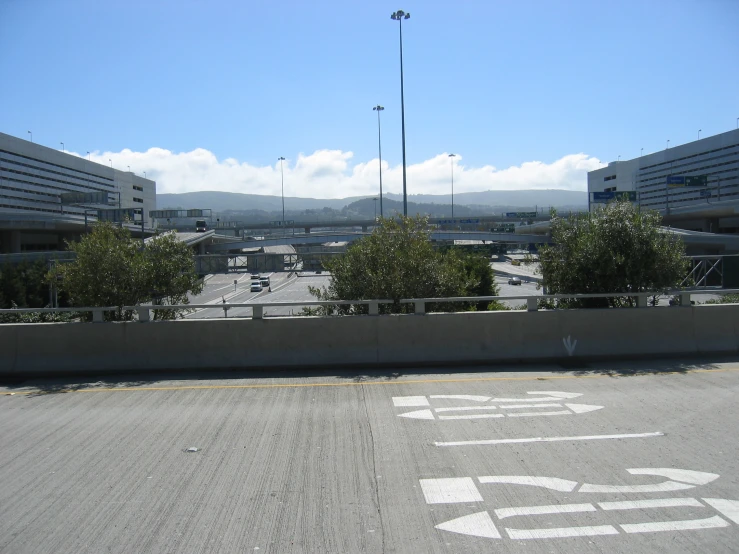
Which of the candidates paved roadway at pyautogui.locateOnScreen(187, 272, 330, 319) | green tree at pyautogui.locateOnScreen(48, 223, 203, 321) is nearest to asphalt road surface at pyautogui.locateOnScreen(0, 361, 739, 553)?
green tree at pyautogui.locateOnScreen(48, 223, 203, 321)

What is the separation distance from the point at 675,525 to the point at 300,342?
7.36 m

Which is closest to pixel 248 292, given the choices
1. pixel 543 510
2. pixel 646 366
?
pixel 646 366

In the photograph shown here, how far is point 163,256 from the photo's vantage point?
1291 cm

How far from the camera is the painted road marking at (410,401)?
28.4 feet

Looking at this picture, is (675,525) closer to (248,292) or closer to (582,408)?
(582,408)

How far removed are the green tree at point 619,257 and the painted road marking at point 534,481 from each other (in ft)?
24.9

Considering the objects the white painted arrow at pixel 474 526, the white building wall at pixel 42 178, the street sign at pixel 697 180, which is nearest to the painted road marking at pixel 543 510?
the white painted arrow at pixel 474 526

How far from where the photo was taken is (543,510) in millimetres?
5238

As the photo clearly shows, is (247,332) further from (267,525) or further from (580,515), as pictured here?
(580,515)

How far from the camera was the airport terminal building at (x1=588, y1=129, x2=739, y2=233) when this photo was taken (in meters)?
76.2

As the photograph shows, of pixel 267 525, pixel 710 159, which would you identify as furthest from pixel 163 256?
pixel 710 159

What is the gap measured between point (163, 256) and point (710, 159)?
333 ft

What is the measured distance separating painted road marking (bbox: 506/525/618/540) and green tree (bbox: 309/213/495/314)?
7.73m

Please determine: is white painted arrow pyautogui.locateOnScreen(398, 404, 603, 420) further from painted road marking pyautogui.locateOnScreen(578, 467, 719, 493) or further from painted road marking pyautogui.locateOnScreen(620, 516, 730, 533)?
painted road marking pyautogui.locateOnScreen(620, 516, 730, 533)
